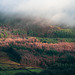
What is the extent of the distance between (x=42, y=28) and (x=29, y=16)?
8216 millimetres

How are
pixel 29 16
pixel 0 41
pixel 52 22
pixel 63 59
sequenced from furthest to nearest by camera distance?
1. pixel 29 16
2. pixel 52 22
3. pixel 0 41
4. pixel 63 59

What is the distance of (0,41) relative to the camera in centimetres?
2881

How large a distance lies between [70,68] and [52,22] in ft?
74.9

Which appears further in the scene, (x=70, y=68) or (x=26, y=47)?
(x=26, y=47)

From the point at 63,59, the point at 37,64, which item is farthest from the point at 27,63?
the point at 63,59

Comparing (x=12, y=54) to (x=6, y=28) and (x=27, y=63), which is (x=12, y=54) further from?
(x=6, y=28)

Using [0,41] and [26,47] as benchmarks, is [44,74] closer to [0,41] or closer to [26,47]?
[26,47]

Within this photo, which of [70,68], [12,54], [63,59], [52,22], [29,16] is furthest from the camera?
[29,16]

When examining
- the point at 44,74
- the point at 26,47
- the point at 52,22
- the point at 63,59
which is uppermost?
the point at 52,22

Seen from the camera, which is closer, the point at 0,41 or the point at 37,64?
the point at 37,64

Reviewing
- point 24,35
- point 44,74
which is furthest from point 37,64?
point 24,35

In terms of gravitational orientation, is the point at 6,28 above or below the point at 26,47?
above

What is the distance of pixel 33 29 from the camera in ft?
121

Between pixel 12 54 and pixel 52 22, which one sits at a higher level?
pixel 52 22
